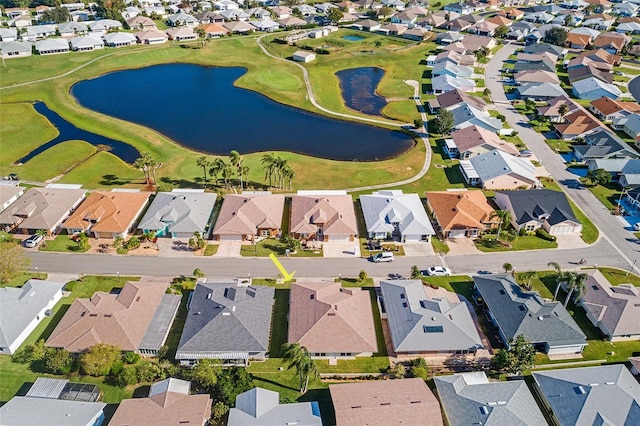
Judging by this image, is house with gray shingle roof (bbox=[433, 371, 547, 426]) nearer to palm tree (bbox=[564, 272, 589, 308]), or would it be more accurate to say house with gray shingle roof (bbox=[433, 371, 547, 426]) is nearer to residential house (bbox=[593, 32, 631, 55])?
palm tree (bbox=[564, 272, 589, 308])

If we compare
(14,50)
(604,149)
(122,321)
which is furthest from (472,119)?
(14,50)

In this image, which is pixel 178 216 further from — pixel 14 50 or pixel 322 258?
pixel 14 50

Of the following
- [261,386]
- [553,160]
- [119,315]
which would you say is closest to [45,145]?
[119,315]

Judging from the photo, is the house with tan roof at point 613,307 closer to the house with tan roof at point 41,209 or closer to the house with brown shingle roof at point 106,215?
A: the house with brown shingle roof at point 106,215

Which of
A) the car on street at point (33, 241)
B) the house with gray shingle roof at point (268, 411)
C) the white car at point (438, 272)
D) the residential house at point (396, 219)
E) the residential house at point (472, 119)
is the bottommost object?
the white car at point (438, 272)

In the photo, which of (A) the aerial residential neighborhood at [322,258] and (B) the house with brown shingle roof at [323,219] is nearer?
(A) the aerial residential neighborhood at [322,258]

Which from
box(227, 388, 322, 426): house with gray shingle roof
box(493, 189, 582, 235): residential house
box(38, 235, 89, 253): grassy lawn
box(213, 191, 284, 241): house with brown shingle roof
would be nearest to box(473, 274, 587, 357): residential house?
box(493, 189, 582, 235): residential house

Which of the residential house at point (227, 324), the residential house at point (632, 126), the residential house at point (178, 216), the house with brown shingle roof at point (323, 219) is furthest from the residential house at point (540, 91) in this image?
the residential house at point (227, 324)
